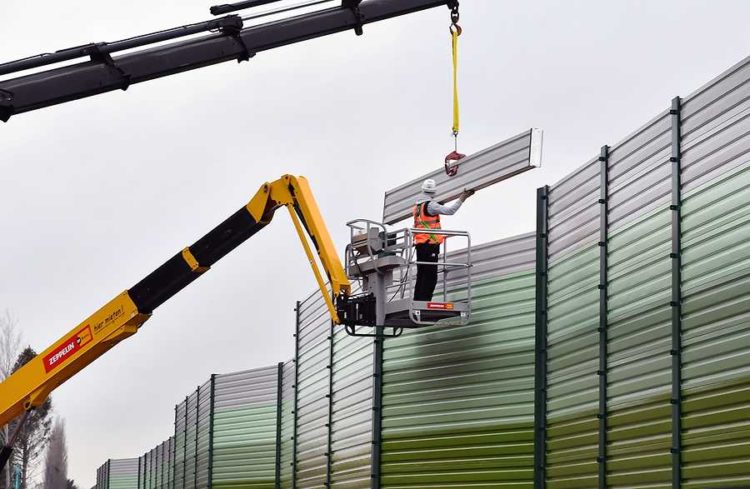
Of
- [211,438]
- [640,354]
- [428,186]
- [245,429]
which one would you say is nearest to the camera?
[640,354]

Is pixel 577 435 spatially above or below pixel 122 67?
below

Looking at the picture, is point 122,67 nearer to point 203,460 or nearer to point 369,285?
point 369,285

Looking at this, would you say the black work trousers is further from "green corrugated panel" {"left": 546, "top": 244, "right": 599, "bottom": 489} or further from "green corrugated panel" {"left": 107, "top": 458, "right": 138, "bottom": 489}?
"green corrugated panel" {"left": 107, "top": 458, "right": 138, "bottom": 489}

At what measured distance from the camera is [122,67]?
1869 centimetres

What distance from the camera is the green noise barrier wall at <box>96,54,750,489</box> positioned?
13492 mm

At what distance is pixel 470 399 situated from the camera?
748 inches

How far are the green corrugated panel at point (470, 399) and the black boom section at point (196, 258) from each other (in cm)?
338

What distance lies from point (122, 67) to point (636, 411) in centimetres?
938

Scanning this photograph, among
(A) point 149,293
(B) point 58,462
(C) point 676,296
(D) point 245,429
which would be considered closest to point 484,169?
(C) point 676,296

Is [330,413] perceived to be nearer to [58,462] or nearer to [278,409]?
[278,409]

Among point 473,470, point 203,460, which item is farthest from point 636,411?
point 203,460

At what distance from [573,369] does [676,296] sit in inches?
112

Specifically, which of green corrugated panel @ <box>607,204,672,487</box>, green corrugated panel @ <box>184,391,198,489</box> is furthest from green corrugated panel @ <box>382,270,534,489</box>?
green corrugated panel @ <box>184,391,198,489</box>

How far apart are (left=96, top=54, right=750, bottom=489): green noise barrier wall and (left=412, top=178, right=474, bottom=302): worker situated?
2.97 ft
